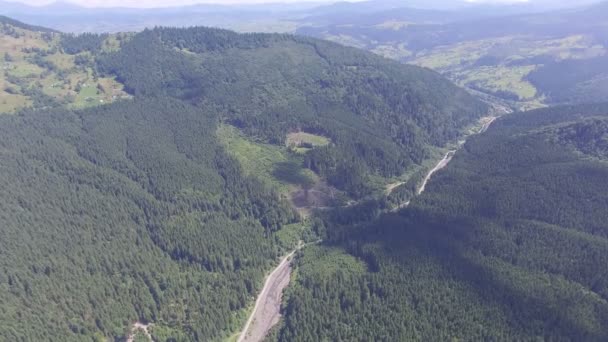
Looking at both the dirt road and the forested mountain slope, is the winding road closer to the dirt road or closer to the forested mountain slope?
the dirt road

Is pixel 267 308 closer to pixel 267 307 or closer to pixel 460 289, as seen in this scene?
pixel 267 307

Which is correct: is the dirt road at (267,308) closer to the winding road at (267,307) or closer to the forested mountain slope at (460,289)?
the winding road at (267,307)

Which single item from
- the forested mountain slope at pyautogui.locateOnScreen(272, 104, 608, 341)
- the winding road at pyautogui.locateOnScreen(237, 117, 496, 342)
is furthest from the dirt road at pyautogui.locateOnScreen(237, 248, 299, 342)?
the forested mountain slope at pyautogui.locateOnScreen(272, 104, 608, 341)

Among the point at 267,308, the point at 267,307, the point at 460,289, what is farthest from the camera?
the point at 267,307

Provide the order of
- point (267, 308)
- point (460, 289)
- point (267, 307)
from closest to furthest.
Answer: point (460, 289) < point (267, 308) < point (267, 307)

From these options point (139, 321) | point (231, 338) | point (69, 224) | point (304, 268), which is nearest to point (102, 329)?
point (139, 321)

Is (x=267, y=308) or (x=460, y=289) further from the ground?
(x=460, y=289)

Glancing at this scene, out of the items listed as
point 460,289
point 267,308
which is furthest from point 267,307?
point 460,289

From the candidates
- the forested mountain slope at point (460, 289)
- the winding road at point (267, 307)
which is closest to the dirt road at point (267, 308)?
the winding road at point (267, 307)

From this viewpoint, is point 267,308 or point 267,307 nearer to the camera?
point 267,308
